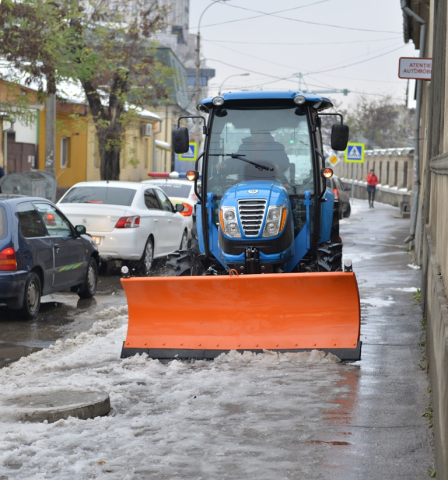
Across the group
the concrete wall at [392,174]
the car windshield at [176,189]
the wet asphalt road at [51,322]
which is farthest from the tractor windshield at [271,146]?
the concrete wall at [392,174]

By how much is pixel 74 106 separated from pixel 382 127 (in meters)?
64.8

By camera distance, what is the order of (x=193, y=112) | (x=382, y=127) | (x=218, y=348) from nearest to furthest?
(x=218, y=348) → (x=193, y=112) → (x=382, y=127)

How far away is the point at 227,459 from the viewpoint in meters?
4.98

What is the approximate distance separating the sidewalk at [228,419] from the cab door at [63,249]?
214 cm

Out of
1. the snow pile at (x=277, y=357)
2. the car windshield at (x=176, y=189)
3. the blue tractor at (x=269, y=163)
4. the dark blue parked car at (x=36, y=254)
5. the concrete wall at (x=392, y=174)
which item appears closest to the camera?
the snow pile at (x=277, y=357)

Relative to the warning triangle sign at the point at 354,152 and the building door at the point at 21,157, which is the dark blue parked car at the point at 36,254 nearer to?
the building door at the point at 21,157

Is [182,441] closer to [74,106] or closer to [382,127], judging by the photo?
[74,106]

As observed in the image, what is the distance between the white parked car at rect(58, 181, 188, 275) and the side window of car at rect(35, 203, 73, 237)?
2.60m

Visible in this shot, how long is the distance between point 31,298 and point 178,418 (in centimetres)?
487

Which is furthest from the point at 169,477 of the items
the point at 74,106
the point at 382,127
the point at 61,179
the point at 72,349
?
the point at 382,127

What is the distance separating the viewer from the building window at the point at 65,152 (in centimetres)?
3412

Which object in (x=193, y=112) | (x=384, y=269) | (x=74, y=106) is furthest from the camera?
(x=193, y=112)

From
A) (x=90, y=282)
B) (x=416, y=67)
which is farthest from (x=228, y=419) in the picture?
(x=416, y=67)

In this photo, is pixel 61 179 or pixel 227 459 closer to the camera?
pixel 227 459
